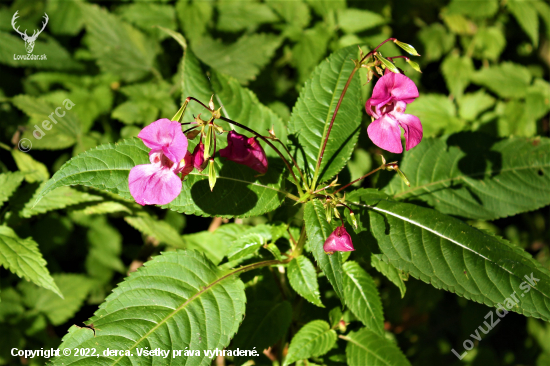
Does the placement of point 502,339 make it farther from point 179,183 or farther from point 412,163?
point 179,183

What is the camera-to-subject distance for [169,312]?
1.45 metres

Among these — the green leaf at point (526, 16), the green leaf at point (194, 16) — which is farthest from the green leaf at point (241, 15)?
the green leaf at point (526, 16)

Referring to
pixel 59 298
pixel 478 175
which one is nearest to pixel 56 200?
pixel 59 298

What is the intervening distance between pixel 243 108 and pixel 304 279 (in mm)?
908

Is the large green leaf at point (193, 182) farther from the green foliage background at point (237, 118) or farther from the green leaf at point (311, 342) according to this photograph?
the green leaf at point (311, 342)

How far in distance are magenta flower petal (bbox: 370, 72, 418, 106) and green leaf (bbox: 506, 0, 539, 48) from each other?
2.56 metres

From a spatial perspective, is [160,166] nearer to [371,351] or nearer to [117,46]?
[371,351]

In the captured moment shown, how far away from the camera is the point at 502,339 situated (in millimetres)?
4117

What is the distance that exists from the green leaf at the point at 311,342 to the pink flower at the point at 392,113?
2.85 ft

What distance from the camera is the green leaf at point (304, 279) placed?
158 cm

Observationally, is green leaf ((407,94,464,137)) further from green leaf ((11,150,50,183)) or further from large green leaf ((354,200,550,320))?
green leaf ((11,150,50,183))

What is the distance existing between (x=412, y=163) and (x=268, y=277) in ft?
3.20

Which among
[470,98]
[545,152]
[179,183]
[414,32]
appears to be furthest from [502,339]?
[179,183]

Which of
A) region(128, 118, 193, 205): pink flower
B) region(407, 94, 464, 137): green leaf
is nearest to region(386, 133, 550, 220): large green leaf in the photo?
region(407, 94, 464, 137): green leaf
